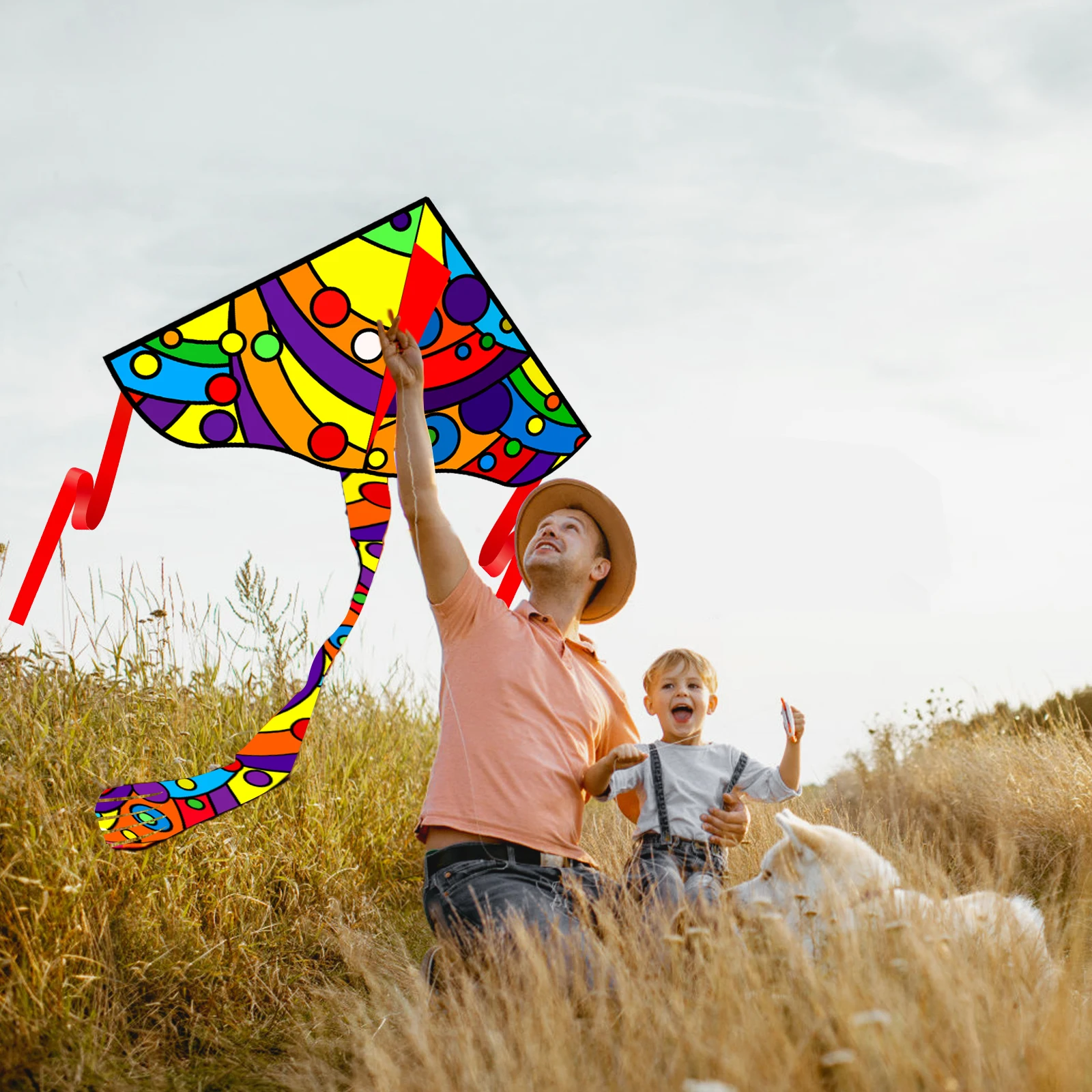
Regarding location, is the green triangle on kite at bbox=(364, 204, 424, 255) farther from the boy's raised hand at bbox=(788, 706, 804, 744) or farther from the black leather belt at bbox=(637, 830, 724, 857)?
the black leather belt at bbox=(637, 830, 724, 857)

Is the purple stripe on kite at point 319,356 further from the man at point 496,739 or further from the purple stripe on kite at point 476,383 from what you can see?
the man at point 496,739

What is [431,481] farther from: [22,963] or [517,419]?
[22,963]

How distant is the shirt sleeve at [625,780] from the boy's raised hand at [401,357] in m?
1.52

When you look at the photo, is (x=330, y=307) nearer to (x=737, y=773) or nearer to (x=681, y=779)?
(x=681, y=779)

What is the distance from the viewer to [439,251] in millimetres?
3570

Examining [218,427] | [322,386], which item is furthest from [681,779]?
[218,427]

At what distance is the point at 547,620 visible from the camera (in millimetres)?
3523

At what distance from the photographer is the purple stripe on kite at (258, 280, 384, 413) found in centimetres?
346

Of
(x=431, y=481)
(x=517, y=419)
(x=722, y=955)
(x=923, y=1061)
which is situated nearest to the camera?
(x=923, y=1061)

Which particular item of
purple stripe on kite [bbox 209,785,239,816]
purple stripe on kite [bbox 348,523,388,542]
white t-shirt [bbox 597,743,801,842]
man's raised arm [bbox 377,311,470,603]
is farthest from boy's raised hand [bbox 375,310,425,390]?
white t-shirt [bbox 597,743,801,842]

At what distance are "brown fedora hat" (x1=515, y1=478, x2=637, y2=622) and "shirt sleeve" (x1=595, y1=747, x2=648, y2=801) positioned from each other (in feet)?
2.13

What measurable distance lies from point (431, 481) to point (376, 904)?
243cm

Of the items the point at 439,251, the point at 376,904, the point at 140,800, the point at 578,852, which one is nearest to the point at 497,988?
the point at 578,852

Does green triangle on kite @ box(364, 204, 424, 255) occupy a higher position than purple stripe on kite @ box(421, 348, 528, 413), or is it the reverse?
green triangle on kite @ box(364, 204, 424, 255)
